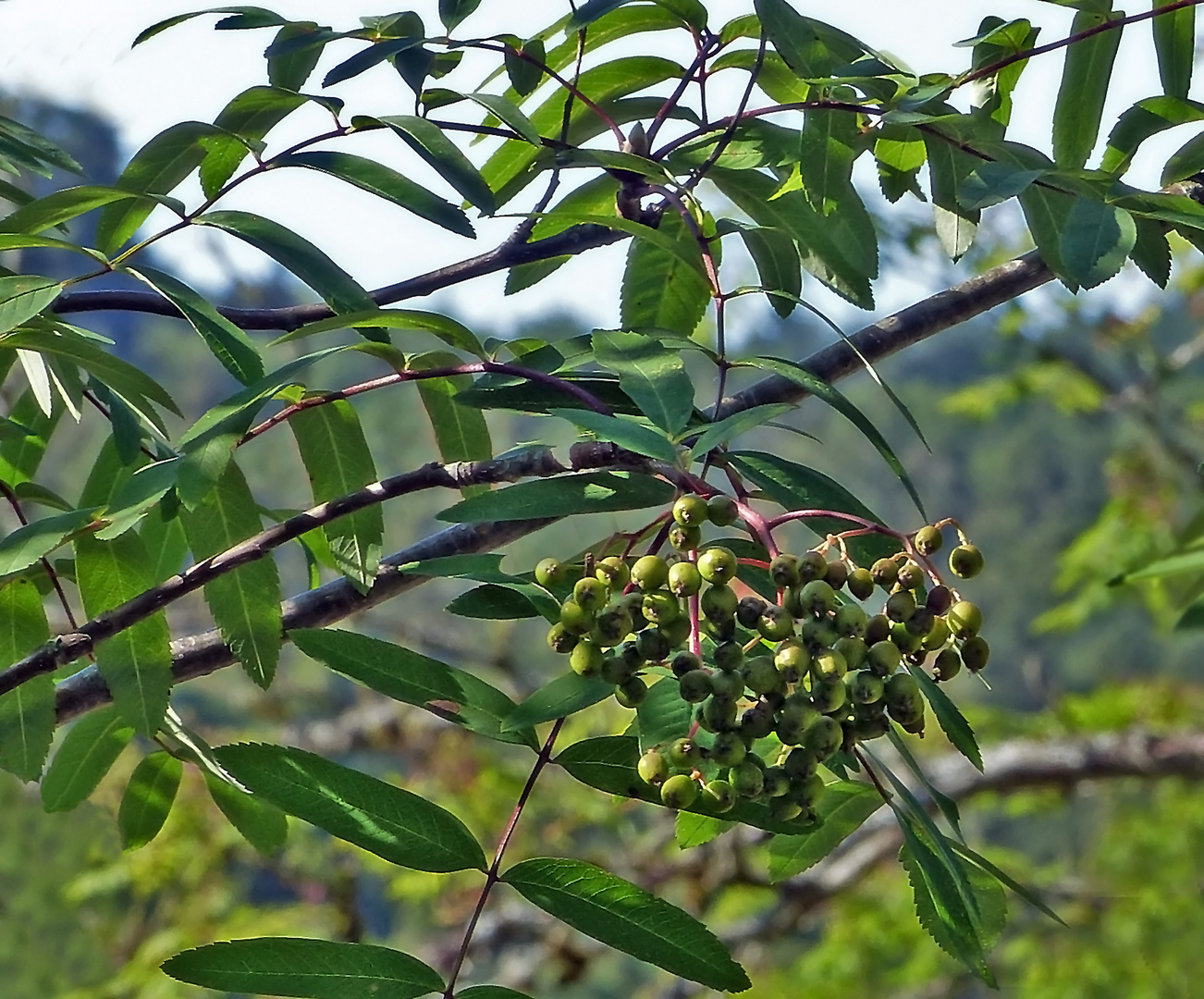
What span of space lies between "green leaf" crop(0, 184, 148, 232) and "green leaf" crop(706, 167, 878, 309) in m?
0.41

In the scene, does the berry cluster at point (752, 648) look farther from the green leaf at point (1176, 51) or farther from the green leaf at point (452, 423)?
the green leaf at point (1176, 51)

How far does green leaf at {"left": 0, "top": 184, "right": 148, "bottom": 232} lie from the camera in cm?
81

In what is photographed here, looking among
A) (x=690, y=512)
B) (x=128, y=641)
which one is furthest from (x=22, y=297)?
(x=690, y=512)

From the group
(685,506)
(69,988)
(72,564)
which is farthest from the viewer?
(69,988)

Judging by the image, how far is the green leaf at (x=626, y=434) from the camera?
0.63 meters

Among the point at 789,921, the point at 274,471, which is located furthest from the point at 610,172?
the point at 274,471

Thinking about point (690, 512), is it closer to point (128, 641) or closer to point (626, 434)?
point (626, 434)

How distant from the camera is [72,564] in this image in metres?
0.92

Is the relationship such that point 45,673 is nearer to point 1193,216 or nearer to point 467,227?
point 467,227

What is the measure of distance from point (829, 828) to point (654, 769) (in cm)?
24

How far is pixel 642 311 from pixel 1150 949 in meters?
4.81

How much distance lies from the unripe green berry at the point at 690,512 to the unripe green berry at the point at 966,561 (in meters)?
0.15

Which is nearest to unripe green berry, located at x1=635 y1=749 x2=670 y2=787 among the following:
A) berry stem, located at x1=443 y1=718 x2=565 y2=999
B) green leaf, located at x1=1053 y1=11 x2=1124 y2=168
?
berry stem, located at x1=443 y1=718 x2=565 y2=999

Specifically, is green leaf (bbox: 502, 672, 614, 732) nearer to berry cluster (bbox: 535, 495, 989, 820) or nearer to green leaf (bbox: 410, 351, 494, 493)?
berry cluster (bbox: 535, 495, 989, 820)
